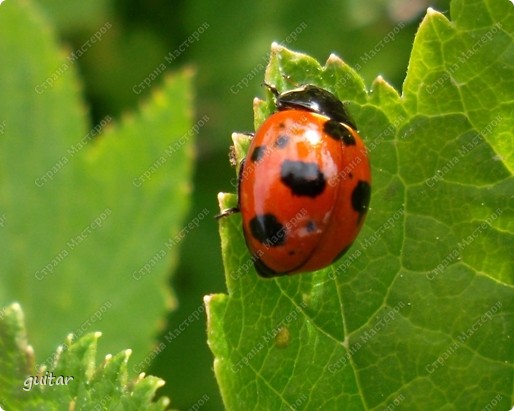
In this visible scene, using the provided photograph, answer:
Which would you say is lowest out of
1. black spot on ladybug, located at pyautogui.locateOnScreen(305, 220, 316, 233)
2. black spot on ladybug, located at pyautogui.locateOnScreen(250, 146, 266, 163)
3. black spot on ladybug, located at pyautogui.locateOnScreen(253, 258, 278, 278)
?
black spot on ladybug, located at pyautogui.locateOnScreen(253, 258, 278, 278)

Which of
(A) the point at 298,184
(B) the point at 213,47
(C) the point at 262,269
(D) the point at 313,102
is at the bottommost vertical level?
(C) the point at 262,269

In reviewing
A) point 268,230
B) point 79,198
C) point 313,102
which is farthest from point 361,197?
point 79,198

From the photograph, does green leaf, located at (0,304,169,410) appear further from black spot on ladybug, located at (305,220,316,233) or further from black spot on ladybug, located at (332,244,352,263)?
black spot on ladybug, located at (305,220,316,233)

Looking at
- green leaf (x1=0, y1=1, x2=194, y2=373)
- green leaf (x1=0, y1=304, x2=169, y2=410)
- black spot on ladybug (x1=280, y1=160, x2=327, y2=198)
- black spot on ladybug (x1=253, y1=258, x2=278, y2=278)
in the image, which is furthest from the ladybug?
green leaf (x1=0, y1=1, x2=194, y2=373)

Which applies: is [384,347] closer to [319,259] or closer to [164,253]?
[319,259]

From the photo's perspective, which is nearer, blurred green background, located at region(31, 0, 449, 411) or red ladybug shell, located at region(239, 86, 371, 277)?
red ladybug shell, located at region(239, 86, 371, 277)

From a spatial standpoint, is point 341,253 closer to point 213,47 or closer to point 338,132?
point 338,132

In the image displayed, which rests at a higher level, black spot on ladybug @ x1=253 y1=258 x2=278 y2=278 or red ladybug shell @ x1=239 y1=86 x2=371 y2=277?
red ladybug shell @ x1=239 y1=86 x2=371 y2=277

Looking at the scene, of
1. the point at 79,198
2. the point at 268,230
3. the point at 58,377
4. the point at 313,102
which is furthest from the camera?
the point at 79,198
